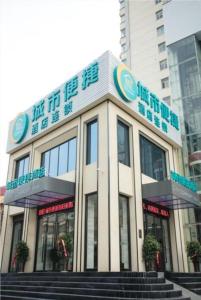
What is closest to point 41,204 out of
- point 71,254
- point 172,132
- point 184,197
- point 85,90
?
point 71,254

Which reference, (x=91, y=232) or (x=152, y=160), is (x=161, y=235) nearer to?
(x=152, y=160)

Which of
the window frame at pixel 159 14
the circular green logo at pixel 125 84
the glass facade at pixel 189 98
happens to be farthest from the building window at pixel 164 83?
the circular green logo at pixel 125 84

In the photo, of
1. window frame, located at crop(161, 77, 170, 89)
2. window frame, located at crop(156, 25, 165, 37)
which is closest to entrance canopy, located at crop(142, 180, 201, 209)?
window frame, located at crop(161, 77, 170, 89)

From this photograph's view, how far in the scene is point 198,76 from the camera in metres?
22.4

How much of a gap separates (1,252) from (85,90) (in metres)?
10.9

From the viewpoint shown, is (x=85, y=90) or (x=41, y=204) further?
(x=41, y=204)

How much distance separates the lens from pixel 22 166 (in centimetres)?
1956

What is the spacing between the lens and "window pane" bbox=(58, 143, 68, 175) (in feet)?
52.2

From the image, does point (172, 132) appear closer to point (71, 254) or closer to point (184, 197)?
point (184, 197)

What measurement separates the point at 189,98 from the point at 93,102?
10.8 metres

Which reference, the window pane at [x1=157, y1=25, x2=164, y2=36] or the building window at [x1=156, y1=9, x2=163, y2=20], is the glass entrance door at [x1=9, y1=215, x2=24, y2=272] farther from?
the building window at [x1=156, y1=9, x2=163, y2=20]

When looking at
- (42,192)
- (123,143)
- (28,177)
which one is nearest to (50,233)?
(42,192)

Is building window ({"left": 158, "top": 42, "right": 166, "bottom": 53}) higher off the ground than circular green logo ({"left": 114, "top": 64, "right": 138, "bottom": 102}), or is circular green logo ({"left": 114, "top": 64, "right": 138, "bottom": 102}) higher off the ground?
building window ({"left": 158, "top": 42, "right": 166, "bottom": 53})

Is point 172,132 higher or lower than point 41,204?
higher
